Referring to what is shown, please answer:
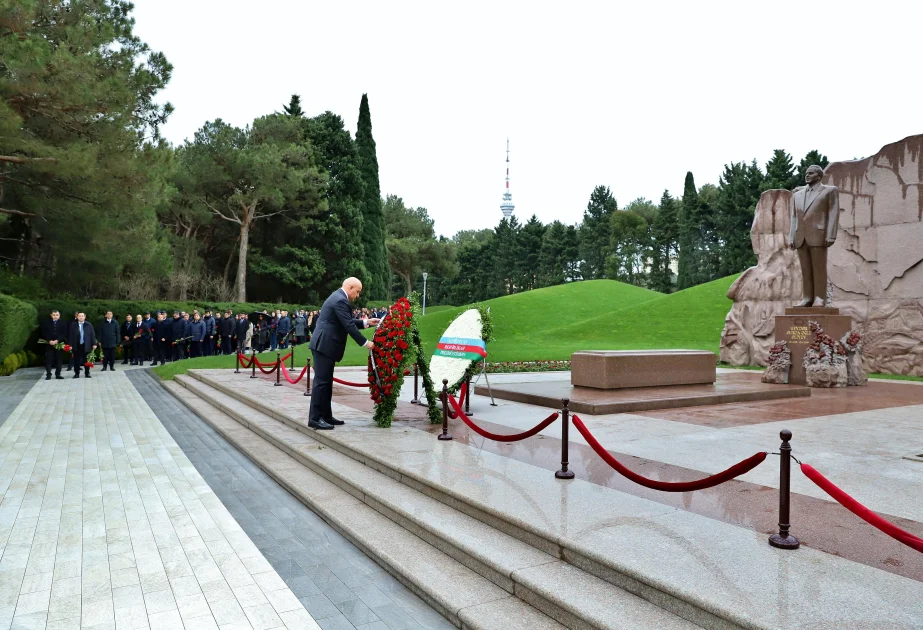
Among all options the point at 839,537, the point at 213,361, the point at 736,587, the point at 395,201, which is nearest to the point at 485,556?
the point at 736,587

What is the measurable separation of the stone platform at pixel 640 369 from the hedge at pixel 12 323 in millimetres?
14517

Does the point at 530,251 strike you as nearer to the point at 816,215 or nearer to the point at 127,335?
the point at 127,335

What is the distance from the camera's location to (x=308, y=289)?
137 feet

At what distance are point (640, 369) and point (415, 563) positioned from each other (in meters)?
7.23

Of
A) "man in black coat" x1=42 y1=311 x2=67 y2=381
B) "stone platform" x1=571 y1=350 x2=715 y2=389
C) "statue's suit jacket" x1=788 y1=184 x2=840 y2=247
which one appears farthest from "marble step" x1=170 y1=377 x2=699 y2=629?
"man in black coat" x1=42 y1=311 x2=67 y2=381

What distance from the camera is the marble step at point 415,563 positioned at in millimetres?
3305

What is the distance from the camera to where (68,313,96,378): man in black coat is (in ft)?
55.0

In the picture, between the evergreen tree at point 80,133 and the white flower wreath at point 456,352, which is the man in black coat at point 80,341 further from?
the white flower wreath at point 456,352

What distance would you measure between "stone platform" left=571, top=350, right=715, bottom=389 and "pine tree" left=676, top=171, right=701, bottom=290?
46.8 metres

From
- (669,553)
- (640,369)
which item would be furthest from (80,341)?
(669,553)

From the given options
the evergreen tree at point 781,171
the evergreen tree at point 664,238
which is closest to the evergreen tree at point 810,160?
the evergreen tree at point 781,171

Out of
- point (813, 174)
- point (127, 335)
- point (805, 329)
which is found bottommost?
point (127, 335)

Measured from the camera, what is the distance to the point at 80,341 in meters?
17.0

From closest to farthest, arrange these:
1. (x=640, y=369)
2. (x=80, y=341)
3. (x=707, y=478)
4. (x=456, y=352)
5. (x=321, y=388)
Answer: (x=707, y=478), (x=321, y=388), (x=456, y=352), (x=640, y=369), (x=80, y=341)
